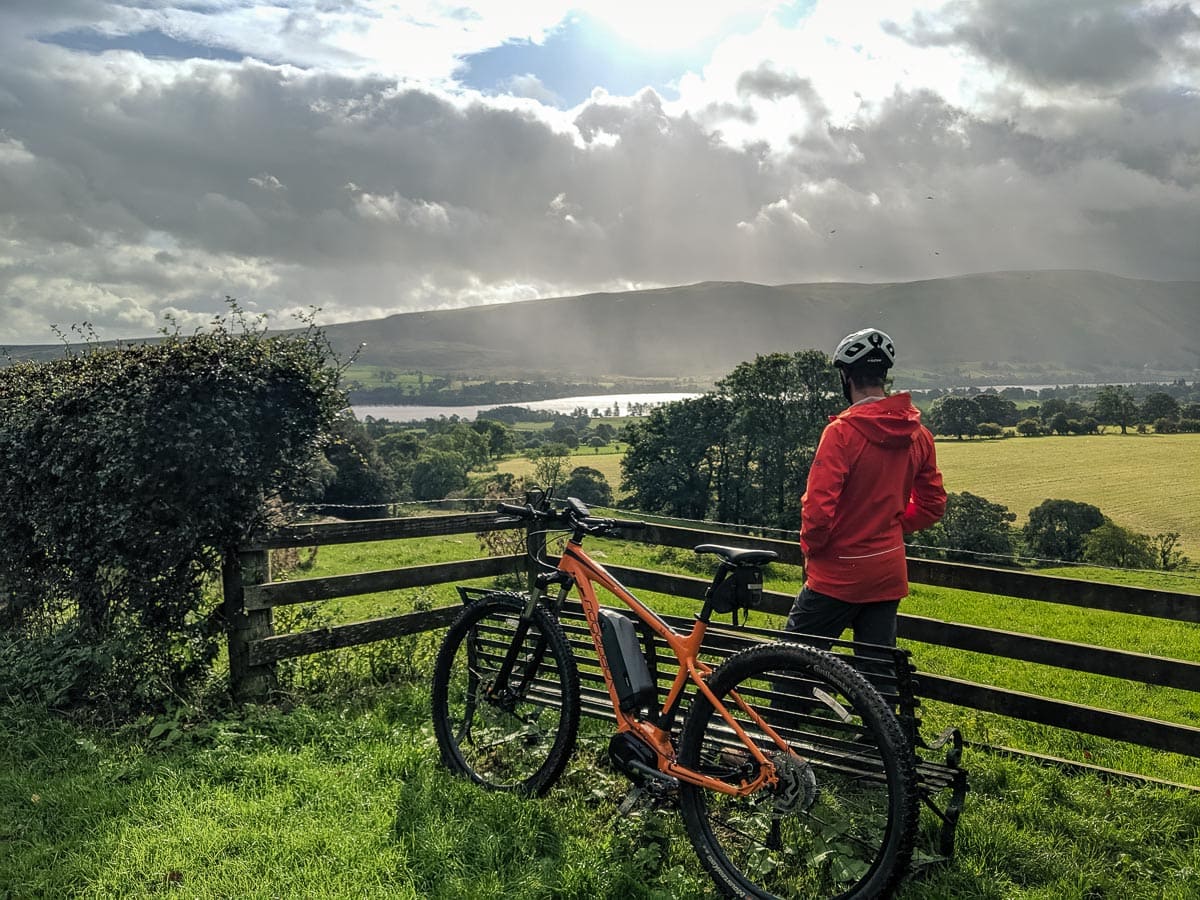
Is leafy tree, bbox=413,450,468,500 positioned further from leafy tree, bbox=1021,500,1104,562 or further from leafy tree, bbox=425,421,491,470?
leafy tree, bbox=1021,500,1104,562

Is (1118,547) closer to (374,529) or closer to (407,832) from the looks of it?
(374,529)

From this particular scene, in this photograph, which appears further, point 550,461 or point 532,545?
point 550,461

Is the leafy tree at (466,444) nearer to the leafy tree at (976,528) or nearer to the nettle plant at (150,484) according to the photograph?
the leafy tree at (976,528)

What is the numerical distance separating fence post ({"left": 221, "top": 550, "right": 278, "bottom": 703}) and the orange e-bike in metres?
2.03

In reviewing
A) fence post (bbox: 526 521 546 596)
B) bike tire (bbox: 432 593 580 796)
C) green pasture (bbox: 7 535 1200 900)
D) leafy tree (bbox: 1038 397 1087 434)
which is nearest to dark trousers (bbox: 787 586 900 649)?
green pasture (bbox: 7 535 1200 900)

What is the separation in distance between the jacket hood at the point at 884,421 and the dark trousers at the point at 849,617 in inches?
31.7

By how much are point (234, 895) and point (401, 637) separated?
304cm

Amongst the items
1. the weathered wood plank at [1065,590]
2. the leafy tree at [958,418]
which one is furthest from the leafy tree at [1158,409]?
the weathered wood plank at [1065,590]

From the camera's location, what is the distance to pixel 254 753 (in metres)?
4.52

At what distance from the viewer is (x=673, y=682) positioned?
3.51 m

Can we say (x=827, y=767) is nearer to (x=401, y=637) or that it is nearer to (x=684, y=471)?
(x=401, y=637)

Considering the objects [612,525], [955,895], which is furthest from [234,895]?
[955,895]

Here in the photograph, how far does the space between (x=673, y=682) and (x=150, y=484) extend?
4001 mm

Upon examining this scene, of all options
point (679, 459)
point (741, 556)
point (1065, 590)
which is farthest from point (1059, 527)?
point (741, 556)
